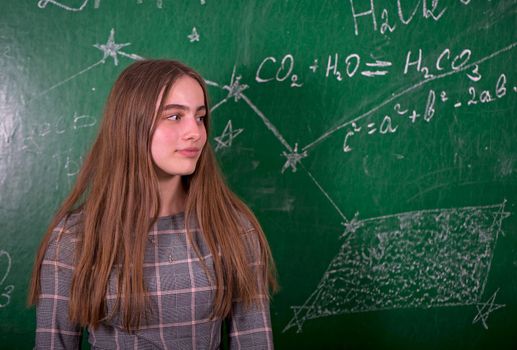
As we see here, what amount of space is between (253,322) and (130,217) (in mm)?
346

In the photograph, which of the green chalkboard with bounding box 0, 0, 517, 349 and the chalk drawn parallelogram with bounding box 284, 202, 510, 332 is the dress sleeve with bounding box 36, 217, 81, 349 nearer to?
the green chalkboard with bounding box 0, 0, 517, 349

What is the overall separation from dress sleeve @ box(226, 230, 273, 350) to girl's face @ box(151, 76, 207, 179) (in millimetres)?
220

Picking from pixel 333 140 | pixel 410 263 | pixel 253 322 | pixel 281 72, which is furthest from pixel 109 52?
pixel 410 263

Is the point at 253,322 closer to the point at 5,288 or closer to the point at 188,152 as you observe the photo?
the point at 188,152

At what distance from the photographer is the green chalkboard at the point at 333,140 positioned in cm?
152

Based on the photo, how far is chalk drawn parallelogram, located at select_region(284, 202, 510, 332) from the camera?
171 cm

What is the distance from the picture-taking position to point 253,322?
125 cm

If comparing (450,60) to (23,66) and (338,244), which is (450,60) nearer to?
(338,244)

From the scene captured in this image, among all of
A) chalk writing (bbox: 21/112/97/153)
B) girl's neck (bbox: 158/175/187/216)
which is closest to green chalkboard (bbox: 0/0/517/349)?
chalk writing (bbox: 21/112/97/153)

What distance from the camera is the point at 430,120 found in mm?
1715

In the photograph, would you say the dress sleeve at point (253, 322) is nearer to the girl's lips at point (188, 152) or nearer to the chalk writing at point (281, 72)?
the girl's lips at point (188, 152)

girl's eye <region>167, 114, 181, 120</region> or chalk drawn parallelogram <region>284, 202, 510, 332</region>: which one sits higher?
girl's eye <region>167, 114, 181, 120</region>

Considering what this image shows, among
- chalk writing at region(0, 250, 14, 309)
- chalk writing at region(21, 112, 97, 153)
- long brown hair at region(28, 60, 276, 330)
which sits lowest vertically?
chalk writing at region(0, 250, 14, 309)

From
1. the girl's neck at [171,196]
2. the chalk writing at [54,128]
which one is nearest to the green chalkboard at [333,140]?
the chalk writing at [54,128]
